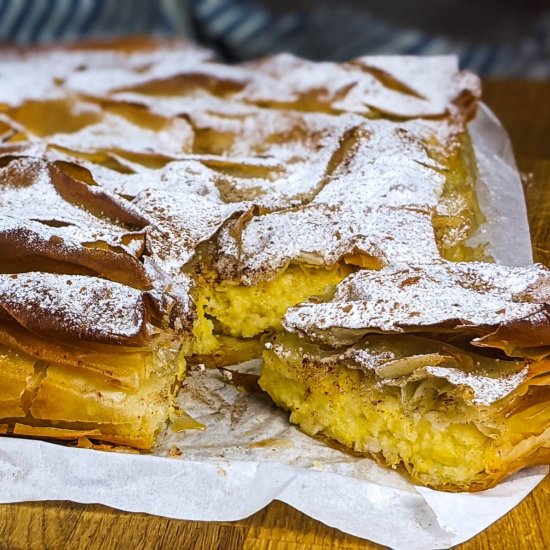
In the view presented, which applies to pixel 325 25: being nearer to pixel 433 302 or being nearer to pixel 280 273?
pixel 280 273

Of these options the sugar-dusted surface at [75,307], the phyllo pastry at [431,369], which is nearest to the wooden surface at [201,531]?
the phyllo pastry at [431,369]

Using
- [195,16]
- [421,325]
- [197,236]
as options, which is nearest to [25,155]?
[197,236]

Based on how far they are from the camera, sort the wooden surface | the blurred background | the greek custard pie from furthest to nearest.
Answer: the blurred background, the greek custard pie, the wooden surface

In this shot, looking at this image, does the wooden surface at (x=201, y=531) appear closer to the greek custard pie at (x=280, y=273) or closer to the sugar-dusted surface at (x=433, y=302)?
the greek custard pie at (x=280, y=273)

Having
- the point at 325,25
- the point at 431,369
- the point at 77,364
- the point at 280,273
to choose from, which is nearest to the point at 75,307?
the point at 77,364

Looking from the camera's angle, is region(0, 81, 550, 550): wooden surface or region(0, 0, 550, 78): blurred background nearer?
region(0, 81, 550, 550): wooden surface

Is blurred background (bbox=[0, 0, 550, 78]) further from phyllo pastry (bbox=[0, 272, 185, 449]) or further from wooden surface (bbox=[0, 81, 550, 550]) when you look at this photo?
wooden surface (bbox=[0, 81, 550, 550])

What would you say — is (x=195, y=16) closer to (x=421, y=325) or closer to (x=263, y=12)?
(x=263, y=12)

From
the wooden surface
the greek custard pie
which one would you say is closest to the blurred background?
the greek custard pie
